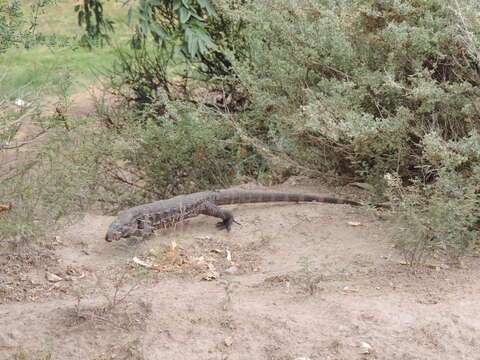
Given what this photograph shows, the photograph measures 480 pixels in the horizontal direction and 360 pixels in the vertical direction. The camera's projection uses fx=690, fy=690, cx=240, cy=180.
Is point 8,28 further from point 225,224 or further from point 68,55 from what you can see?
point 68,55

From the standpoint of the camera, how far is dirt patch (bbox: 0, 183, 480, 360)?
3602 mm

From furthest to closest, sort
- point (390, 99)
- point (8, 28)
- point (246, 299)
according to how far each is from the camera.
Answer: point (390, 99) → point (8, 28) → point (246, 299)

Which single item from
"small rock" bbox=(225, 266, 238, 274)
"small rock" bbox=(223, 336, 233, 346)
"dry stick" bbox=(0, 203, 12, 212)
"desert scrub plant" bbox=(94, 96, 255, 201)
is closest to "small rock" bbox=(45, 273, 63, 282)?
"dry stick" bbox=(0, 203, 12, 212)

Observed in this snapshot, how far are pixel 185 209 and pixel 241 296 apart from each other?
159 cm

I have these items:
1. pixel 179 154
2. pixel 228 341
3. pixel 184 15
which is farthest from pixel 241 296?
pixel 184 15

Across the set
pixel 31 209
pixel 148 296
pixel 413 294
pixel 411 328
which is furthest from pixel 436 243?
pixel 31 209

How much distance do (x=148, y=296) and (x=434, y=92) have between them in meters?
2.57

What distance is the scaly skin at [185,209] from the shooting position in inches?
209

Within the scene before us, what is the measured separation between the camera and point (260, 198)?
606cm

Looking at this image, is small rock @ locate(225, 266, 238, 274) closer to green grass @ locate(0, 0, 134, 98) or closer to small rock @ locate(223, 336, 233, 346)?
small rock @ locate(223, 336, 233, 346)

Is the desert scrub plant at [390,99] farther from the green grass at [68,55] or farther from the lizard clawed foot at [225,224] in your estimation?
the green grass at [68,55]

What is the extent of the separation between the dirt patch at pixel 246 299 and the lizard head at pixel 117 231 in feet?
0.31

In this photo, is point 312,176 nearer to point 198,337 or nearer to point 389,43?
point 389,43

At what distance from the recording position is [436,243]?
4.54 m
